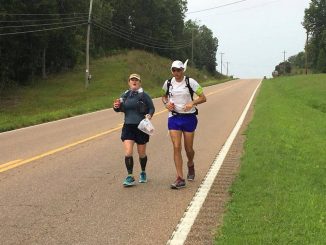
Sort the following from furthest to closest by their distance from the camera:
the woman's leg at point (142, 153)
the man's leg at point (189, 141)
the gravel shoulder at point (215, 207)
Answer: the woman's leg at point (142, 153)
the man's leg at point (189, 141)
the gravel shoulder at point (215, 207)

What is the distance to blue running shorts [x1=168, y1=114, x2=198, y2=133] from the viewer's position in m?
8.21

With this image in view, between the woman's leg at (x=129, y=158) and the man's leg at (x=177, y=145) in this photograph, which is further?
the woman's leg at (x=129, y=158)

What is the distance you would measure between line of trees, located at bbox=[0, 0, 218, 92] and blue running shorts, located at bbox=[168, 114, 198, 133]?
38.2m

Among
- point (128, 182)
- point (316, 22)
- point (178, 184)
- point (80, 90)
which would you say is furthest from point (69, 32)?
point (316, 22)

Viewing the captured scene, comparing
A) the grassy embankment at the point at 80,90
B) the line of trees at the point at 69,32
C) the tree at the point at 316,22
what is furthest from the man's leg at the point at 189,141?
the tree at the point at 316,22

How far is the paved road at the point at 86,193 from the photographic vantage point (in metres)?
5.72

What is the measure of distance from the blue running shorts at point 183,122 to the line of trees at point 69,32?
38223 mm

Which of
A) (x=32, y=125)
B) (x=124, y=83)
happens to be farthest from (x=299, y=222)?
(x=124, y=83)

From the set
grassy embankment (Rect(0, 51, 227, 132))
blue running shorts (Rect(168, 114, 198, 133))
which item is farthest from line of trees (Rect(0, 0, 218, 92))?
blue running shorts (Rect(168, 114, 198, 133))

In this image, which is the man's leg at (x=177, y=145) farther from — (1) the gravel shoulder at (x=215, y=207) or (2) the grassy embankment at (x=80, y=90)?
(2) the grassy embankment at (x=80, y=90)

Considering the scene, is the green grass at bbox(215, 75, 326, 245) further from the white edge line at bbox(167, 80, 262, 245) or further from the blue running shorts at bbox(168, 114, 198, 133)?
the blue running shorts at bbox(168, 114, 198, 133)

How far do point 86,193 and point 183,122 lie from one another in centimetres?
182

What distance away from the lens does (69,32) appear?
185 ft

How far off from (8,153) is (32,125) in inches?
307
